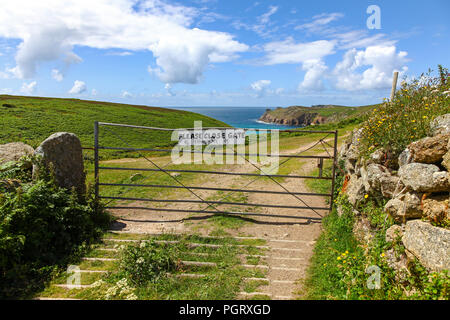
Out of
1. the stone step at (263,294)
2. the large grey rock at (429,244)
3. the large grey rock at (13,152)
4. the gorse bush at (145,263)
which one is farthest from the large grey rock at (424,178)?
the large grey rock at (13,152)

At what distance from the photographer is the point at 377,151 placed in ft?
20.1

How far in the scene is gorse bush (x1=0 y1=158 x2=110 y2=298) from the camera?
Result: 498cm

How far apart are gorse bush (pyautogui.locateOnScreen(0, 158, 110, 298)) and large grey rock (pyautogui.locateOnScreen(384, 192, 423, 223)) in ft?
21.7

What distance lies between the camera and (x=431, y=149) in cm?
461

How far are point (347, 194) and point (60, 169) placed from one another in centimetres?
780

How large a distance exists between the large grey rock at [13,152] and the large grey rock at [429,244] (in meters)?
9.81

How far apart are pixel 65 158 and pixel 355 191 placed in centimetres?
776

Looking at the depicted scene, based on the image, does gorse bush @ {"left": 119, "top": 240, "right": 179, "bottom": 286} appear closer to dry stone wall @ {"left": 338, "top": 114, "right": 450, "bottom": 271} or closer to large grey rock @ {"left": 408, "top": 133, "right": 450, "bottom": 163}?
dry stone wall @ {"left": 338, "top": 114, "right": 450, "bottom": 271}

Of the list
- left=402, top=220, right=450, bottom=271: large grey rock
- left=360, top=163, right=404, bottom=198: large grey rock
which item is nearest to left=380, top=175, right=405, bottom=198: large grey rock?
left=360, top=163, right=404, bottom=198: large grey rock

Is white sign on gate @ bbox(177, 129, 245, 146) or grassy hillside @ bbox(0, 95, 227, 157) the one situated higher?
grassy hillside @ bbox(0, 95, 227, 157)

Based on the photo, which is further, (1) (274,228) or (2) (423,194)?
(1) (274,228)

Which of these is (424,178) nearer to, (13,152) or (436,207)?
(436,207)

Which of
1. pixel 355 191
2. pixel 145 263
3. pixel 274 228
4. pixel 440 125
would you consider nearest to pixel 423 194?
pixel 440 125
